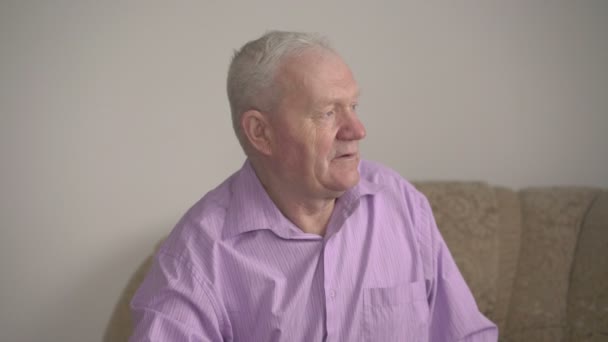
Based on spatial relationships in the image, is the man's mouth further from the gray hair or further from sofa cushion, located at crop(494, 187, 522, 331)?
sofa cushion, located at crop(494, 187, 522, 331)

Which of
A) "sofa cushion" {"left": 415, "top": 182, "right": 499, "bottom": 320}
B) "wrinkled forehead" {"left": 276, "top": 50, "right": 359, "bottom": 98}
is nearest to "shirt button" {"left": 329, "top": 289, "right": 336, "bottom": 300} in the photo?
"wrinkled forehead" {"left": 276, "top": 50, "right": 359, "bottom": 98}

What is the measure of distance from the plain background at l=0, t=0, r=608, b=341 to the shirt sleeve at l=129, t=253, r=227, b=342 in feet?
2.64

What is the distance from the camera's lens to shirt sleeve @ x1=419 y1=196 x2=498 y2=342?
1480 millimetres

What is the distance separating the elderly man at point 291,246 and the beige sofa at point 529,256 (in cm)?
53

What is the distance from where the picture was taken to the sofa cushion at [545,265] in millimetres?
1895

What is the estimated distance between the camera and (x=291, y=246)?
1.39 m

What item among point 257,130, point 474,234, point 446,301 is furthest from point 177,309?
point 474,234

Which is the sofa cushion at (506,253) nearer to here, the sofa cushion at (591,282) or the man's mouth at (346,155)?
the sofa cushion at (591,282)

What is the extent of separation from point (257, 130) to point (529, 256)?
117cm

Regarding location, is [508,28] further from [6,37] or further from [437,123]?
[6,37]

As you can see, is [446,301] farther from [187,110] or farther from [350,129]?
[187,110]

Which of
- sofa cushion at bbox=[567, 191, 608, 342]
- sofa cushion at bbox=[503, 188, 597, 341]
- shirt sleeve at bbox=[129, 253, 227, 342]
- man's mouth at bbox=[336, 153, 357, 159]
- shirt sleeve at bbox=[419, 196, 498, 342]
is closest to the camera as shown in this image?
shirt sleeve at bbox=[129, 253, 227, 342]

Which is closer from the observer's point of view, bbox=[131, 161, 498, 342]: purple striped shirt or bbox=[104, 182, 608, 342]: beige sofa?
bbox=[131, 161, 498, 342]: purple striped shirt

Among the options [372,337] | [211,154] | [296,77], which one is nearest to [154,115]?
[211,154]
